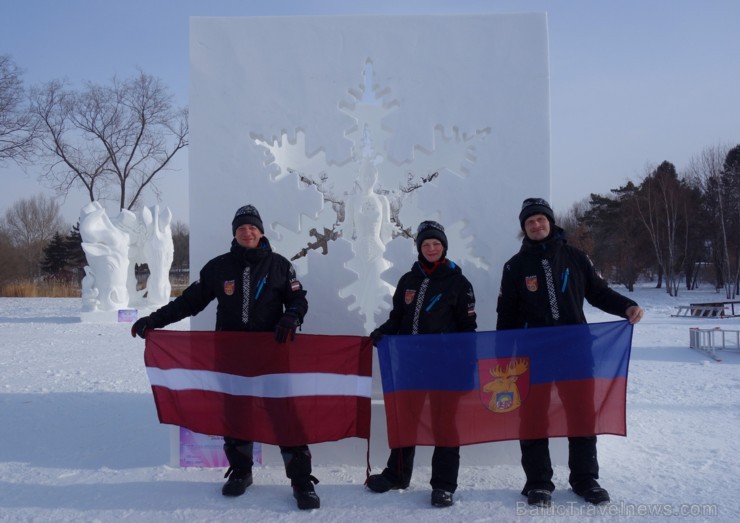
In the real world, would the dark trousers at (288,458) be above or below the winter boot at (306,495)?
above

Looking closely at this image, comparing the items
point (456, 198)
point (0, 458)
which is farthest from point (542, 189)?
point (0, 458)

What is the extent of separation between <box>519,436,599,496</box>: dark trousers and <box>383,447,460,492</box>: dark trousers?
0.47 m

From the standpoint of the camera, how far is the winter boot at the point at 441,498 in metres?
3.66

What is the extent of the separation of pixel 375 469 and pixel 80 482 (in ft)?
7.12

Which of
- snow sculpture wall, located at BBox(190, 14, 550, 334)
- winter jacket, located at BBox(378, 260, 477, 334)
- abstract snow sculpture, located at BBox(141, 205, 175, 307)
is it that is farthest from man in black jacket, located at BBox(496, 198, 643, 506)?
abstract snow sculpture, located at BBox(141, 205, 175, 307)

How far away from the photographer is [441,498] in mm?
3666

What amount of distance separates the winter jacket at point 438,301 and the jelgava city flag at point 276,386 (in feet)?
1.36

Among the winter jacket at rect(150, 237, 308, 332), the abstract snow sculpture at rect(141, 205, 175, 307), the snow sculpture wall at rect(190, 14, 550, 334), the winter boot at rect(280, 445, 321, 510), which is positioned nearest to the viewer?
the winter boot at rect(280, 445, 321, 510)

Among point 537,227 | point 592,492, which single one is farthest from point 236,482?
point 537,227

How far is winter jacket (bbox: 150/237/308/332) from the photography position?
3912mm

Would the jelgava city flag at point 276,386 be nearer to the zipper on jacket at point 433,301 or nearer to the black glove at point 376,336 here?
the black glove at point 376,336

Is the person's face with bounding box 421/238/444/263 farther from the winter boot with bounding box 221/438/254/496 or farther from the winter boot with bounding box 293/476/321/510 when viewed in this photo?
the winter boot with bounding box 221/438/254/496

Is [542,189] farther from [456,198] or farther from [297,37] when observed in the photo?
[297,37]

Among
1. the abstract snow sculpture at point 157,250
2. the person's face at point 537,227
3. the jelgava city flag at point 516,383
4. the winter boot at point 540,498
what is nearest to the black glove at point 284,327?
the jelgava city flag at point 516,383
